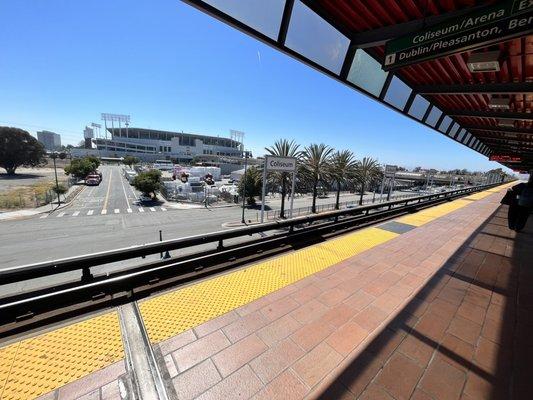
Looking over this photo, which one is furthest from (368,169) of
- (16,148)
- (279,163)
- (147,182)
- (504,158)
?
(16,148)

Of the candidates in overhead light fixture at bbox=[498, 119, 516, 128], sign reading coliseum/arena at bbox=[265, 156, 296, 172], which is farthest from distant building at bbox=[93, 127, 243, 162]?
overhead light fixture at bbox=[498, 119, 516, 128]

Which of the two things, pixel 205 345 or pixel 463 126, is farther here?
pixel 463 126

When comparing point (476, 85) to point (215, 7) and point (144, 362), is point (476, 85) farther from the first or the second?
point (144, 362)

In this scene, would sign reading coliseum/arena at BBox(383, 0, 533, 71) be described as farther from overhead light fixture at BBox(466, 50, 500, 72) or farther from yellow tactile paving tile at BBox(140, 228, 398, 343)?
yellow tactile paving tile at BBox(140, 228, 398, 343)

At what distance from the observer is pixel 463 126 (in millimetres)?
12977

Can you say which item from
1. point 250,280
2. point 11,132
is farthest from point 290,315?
point 11,132

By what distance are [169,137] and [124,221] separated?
133 meters

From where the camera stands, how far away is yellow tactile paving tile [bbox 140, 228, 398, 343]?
3146 mm

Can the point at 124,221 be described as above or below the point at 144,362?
below

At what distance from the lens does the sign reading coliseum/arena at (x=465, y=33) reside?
2971mm

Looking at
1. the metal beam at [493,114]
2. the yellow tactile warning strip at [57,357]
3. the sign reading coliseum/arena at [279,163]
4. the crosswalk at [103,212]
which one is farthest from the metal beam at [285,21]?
the crosswalk at [103,212]

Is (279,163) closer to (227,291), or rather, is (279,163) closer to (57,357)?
(227,291)

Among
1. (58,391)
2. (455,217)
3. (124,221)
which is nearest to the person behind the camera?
(58,391)

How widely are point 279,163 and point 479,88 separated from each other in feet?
47.3
